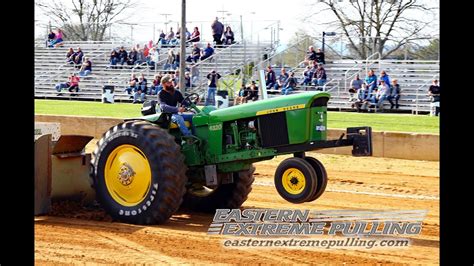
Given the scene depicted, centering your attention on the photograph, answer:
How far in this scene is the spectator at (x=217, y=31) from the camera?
31.8m

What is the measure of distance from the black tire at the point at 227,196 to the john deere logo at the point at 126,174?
1115 mm

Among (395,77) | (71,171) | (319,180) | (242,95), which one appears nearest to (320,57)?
(395,77)

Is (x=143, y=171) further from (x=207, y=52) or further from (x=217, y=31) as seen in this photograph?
(x=217, y=31)

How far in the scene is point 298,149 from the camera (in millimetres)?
9117

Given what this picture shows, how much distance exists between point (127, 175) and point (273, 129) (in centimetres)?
180

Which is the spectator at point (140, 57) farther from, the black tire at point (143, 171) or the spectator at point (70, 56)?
the black tire at point (143, 171)

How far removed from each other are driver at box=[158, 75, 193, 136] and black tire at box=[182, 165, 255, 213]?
106 centimetres

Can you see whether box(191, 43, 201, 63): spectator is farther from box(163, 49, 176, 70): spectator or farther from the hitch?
the hitch

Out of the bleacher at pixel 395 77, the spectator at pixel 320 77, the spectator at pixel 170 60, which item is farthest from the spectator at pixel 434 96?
the spectator at pixel 170 60

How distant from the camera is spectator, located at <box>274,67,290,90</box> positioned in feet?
88.4
